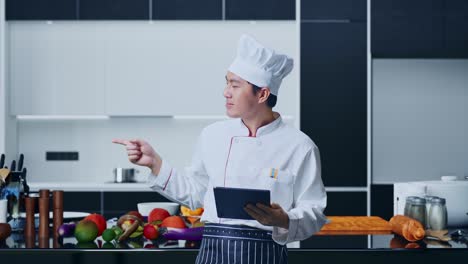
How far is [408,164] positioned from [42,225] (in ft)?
10.5

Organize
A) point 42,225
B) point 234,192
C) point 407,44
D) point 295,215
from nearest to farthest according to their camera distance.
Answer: point 234,192 → point 295,215 → point 42,225 → point 407,44

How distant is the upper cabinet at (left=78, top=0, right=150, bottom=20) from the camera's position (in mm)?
4652

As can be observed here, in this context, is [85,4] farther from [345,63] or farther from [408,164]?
[408,164]

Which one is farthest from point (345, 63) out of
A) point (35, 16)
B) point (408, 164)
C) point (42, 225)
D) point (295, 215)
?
point (295, 215)

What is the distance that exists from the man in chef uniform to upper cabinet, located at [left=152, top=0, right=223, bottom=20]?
9.59 ft

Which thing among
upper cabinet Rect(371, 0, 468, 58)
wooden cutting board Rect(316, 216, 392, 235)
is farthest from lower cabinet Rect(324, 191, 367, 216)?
wooden cutting board Rect(316, 216, 392, 235)

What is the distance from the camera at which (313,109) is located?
15.1 feet

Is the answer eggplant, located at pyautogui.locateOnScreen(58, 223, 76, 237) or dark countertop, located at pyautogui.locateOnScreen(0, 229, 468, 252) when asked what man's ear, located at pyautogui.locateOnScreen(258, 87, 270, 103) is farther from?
eggplant, located at pyautogui.locateOnScreen(58, 223, 76, 237)

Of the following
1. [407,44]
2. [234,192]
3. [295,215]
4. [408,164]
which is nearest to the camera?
[234,192]

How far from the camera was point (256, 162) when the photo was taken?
1.75m

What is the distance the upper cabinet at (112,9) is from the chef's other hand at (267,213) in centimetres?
334

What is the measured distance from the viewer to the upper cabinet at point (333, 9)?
4.60 m

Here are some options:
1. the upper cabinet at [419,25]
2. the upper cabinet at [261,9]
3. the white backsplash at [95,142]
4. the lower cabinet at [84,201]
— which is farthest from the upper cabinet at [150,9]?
the lower cabinet at [84,201]

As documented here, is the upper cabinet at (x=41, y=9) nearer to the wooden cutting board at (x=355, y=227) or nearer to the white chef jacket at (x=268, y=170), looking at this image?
the wooden cutting board at (x=355, y=227)
